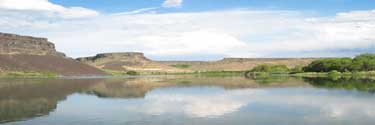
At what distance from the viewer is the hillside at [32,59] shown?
543 feet

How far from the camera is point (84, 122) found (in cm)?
2520

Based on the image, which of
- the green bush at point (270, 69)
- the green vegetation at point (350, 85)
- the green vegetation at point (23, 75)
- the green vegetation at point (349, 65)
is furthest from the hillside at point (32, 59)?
the green vegetation at point (350, 85)

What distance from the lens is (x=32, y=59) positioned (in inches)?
6964

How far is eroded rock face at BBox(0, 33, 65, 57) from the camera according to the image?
583 ft

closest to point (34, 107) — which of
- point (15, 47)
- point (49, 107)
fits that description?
point (49, 107)

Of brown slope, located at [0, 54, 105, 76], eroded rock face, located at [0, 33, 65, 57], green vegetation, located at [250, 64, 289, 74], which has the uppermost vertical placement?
eroded rock face, located at [0, 33, 65, 57]

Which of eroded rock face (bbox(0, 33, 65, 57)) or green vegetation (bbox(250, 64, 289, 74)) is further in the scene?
eroded rock face (bbox(0, 33, 65, 57))

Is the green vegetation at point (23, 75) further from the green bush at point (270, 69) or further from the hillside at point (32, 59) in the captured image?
the green bush at point (270, 69)

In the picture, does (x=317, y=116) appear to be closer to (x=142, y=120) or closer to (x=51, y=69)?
(x=142, y=120)

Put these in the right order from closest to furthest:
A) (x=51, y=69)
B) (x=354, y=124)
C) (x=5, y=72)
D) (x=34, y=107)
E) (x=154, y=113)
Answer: (x=354, y=124) → (x=154, y=113) → (x=34, y=107) → (x=5, y=72) → (x=51, y=69)

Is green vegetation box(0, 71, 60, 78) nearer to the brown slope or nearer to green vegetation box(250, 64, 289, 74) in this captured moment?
the brown slope

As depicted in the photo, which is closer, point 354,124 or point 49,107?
point 354,124

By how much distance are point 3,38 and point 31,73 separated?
32.1m

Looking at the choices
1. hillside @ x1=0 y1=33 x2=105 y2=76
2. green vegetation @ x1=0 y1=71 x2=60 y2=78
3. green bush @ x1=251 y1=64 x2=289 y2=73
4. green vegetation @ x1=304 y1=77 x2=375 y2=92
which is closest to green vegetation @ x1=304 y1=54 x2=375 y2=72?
green bush @ x1=251 y1=64 x2=289 y2=73
